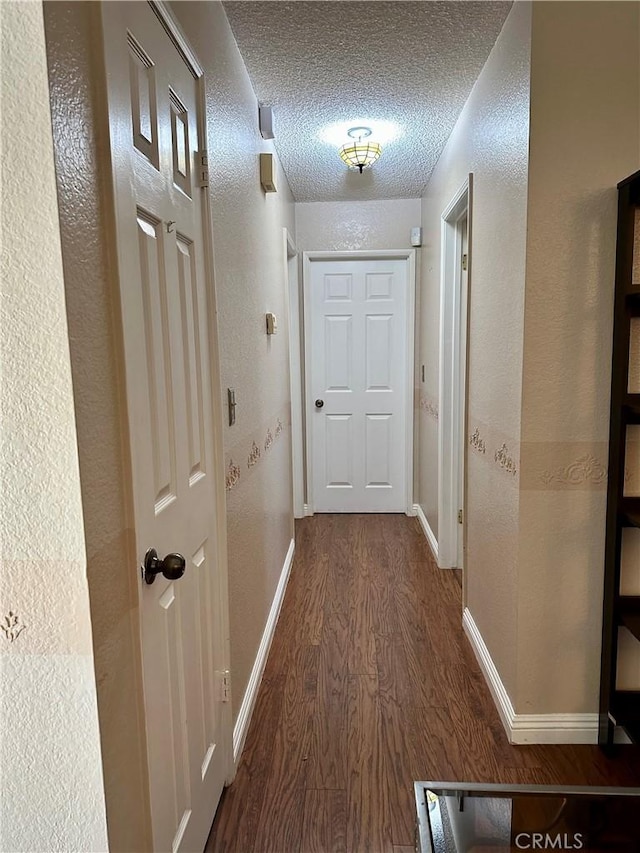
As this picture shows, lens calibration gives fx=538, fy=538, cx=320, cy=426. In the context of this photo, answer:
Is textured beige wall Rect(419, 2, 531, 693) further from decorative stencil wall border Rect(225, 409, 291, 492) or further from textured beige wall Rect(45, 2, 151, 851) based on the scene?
textured beige wall Rect(45, 2, 151, 851)

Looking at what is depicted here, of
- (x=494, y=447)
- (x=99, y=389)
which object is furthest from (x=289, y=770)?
(x=99, y=389)

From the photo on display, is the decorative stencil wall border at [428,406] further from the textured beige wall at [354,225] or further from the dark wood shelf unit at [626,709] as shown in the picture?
the dark wood shelf unit at [626,709]

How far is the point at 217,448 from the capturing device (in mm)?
1514

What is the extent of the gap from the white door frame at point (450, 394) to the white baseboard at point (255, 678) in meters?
1.03

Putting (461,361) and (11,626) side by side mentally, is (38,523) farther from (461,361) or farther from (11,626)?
(461,361)

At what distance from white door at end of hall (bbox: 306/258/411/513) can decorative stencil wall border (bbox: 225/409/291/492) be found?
53.9 inches

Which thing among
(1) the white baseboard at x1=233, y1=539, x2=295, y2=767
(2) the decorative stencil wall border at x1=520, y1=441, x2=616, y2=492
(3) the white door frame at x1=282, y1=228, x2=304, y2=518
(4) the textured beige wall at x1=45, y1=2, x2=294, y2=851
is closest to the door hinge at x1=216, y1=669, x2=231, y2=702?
(1) the white baseboard at x1=233, y1=539, x2=295, y2=767

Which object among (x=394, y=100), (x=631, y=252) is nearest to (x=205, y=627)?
(x=631, y=252)

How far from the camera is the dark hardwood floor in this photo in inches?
59.4

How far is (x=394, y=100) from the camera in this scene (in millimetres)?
2365

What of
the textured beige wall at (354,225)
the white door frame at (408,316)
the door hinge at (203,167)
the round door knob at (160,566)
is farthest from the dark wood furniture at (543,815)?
the textured beige wall at (354,225)

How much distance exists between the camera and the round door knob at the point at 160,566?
3.34 ft

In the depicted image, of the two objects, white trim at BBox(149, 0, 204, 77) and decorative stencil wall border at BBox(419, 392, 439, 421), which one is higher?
white trim at BBox(149, 0, 204, 77)

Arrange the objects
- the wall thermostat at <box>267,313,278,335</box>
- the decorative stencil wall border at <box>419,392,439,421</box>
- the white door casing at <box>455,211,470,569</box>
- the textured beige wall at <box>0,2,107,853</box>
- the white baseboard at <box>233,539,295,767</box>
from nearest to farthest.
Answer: the textured beige wall at <box>0,2,107,853</box> < the white baseboard at <box>233,539,295,767</box> < the wall thermostat at <box>267,313,278,335</box> < the white door casing at <box>455,211,470,569</box> < the decorative stencil wall border at <box>419,392,439,421</box>
